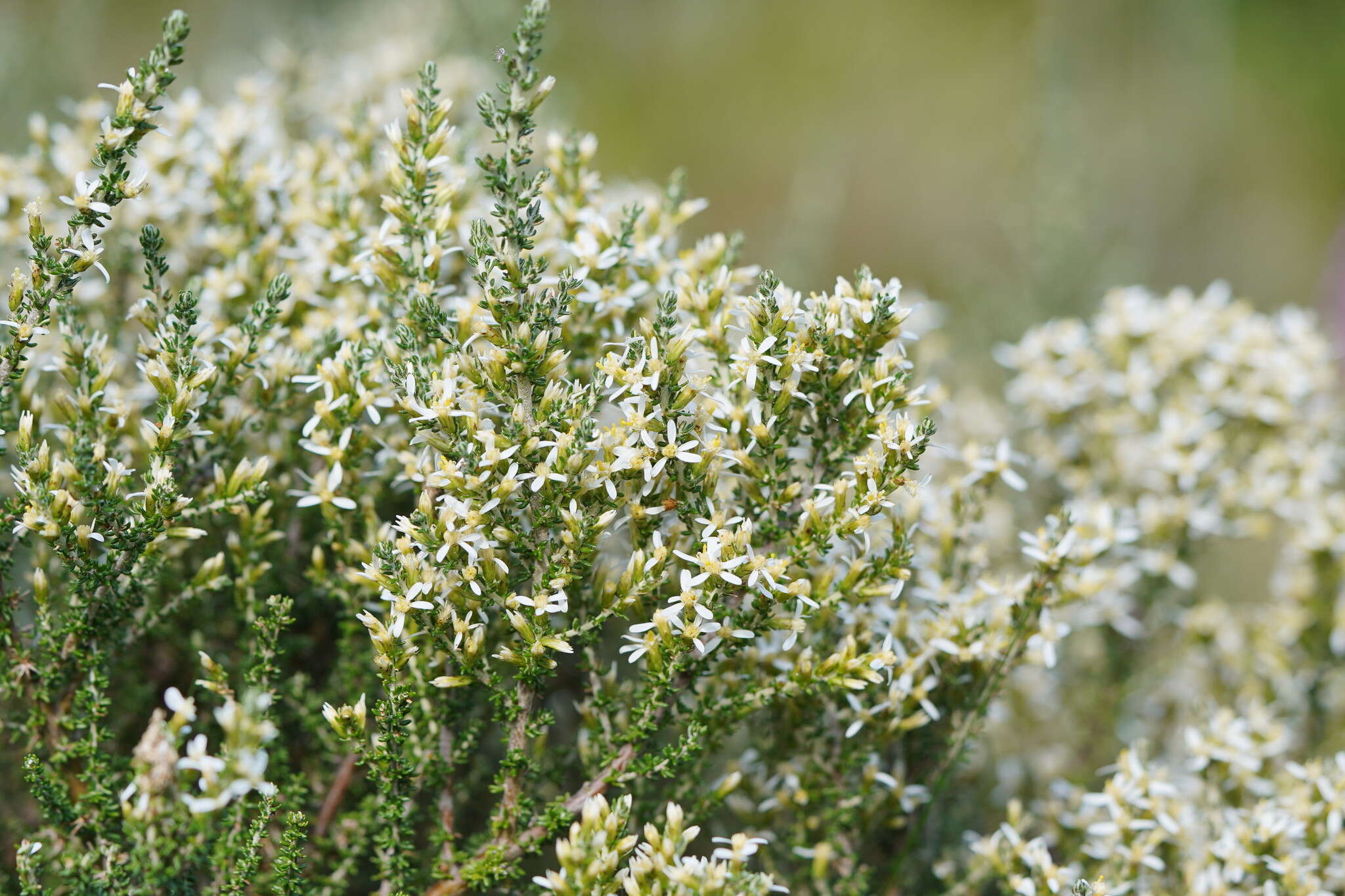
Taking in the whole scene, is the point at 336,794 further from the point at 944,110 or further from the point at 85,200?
the point at 944,110

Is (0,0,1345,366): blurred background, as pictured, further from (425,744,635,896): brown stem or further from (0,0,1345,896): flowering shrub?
(425,744,635,896): brown stem

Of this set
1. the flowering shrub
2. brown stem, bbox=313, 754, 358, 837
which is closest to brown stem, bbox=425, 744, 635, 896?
the flowering shrub

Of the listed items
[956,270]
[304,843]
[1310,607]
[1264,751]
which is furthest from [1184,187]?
[304,843]

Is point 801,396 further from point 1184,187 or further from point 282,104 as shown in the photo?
point 1184,187

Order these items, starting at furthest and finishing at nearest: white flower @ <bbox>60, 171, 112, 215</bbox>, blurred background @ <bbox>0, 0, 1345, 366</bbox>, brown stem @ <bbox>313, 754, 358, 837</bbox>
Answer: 1. blurred background @ <bbox>0, 0, 1345, 366</bbox>
2. brown stem @ <bbox>313, 754, 358, 837</bbox>
3. white flower @ <bbox>60, 171, 112, 215</bbox>

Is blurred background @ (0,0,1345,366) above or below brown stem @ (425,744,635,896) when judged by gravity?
above

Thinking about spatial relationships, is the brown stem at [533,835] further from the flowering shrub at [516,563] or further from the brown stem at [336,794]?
the brown stem at [336,794]
